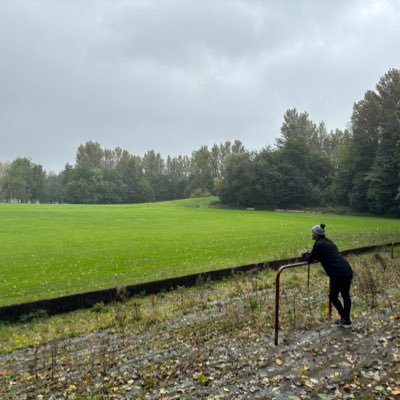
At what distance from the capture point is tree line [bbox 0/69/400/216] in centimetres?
6628

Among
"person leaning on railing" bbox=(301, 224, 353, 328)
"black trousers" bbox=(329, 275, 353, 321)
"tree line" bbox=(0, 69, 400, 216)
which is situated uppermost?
"tree line" bbox=(0, 69, 400, 216)

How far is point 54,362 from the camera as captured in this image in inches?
292

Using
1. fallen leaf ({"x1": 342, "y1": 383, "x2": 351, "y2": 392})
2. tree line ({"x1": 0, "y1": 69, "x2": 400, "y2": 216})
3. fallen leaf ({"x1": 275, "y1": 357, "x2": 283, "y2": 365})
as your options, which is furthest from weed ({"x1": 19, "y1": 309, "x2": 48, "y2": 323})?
tree line ({"x1": 0, "y1": 69, "x2": 400, "y2": 216})

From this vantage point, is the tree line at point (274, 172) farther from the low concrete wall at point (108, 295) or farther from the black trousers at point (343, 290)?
the black trousers at point (343, 290)

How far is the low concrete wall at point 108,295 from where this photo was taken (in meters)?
11.6

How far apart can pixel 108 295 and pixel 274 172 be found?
76.3 m

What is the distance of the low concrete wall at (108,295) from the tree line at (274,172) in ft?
52.0

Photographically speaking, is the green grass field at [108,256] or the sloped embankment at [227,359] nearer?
the sloped embankment at [227,359]

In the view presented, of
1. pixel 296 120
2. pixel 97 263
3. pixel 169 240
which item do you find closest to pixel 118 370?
pixel 97 263

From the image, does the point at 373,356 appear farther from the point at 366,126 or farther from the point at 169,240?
the point at 366,126

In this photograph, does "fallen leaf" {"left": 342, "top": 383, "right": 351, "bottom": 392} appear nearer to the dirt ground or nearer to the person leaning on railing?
the dirt ground

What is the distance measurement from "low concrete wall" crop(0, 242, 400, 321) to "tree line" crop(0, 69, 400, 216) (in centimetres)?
1586

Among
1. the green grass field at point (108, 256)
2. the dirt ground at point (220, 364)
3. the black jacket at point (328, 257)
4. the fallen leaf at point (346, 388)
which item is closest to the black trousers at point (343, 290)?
the black jacket at point (328, 257)

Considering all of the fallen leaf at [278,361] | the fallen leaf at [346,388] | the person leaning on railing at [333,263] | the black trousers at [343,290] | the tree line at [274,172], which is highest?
the tree line at [274,172]
